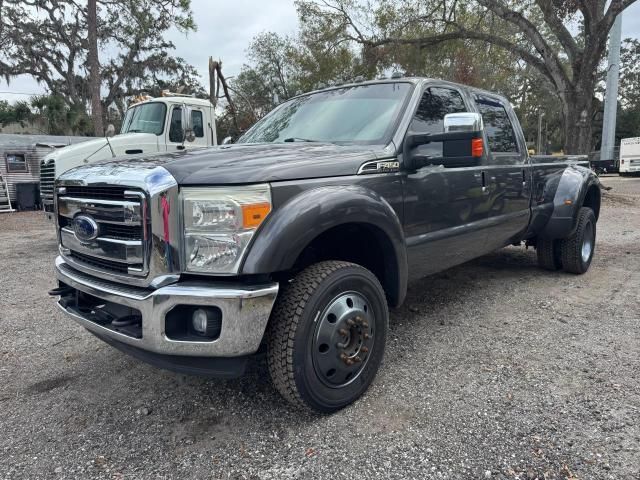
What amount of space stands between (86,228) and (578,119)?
1562 cm

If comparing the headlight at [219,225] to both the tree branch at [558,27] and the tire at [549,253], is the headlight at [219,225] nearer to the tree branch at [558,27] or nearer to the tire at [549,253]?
the tire at [549,253]

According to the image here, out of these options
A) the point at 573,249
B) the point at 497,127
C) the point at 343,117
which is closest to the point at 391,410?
the point at 343,117

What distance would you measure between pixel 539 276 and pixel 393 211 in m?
3.23

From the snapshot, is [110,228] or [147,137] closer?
[110,228]

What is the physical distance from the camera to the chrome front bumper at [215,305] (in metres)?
2.18

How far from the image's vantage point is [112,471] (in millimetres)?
2213

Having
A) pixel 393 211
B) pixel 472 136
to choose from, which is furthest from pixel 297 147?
pixel 472 136

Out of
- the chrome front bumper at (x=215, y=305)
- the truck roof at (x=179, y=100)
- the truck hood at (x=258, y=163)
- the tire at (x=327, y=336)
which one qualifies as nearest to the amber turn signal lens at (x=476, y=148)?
the truck hood at (x=258, y=163)

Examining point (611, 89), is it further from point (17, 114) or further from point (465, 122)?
point (17, 114)

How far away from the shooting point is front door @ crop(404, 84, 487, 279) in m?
3.25

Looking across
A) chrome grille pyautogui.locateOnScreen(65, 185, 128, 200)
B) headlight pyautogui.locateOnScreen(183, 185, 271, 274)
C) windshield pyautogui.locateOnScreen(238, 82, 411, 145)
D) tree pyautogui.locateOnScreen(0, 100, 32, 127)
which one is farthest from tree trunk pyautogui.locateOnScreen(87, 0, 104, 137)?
headlight pyautogui.locateOnScreen(183, 185, 271, 274)

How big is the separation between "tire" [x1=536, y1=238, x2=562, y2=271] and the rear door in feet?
2.69

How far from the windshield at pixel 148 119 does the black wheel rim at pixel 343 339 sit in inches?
273

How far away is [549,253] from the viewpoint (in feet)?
17.8
